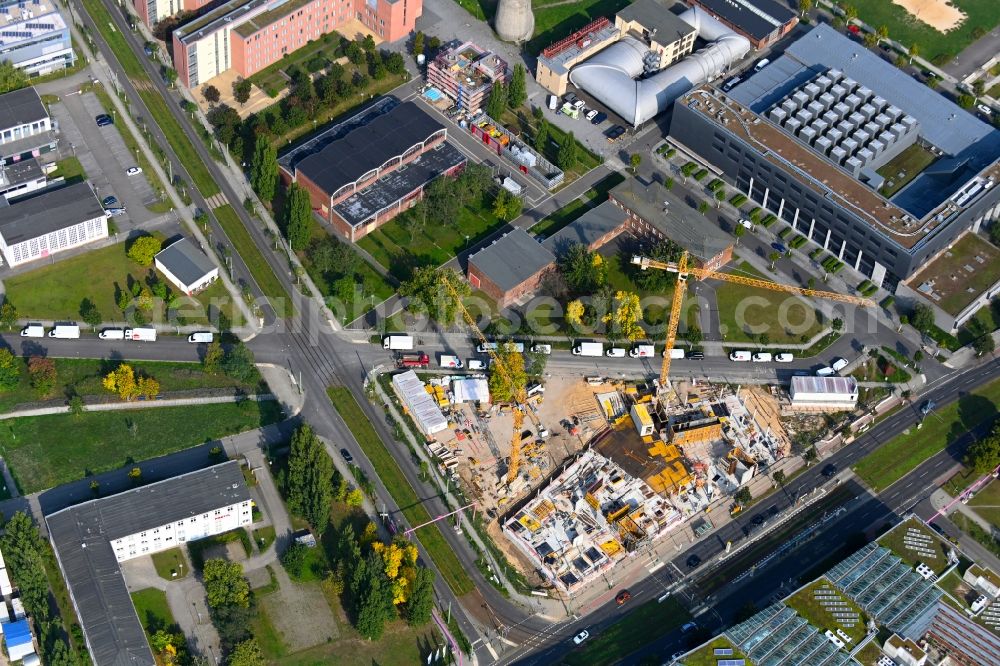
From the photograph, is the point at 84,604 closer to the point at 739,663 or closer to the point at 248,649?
the point at 248,649

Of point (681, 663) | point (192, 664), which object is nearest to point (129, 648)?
point (192, 664)

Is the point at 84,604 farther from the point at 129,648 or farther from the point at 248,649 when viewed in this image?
the point at 248,649

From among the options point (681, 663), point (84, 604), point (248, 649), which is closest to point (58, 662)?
point (84, 604)

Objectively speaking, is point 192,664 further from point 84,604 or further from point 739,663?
point 739,663

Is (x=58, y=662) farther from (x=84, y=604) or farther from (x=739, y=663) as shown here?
(x=739, y=663)
